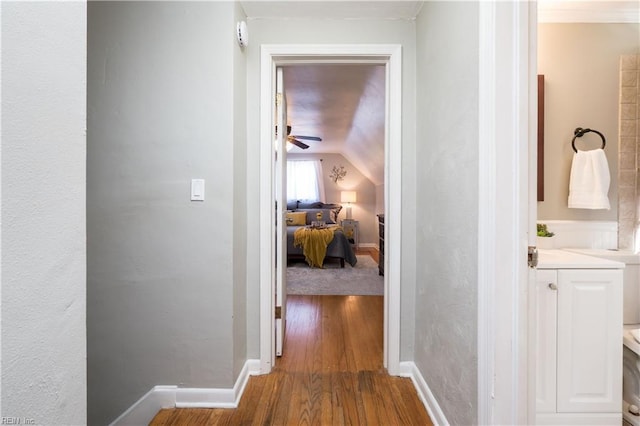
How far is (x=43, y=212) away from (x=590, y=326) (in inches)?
77.9

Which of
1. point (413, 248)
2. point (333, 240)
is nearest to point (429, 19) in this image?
point (413, 248)

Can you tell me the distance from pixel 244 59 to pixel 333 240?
3.53 metres

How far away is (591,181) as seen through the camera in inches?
69.9

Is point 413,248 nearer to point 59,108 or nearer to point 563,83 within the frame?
point 563,83

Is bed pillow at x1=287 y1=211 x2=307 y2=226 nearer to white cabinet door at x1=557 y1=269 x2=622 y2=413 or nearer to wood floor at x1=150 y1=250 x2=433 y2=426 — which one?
wood floor at x1=150 y1=250 x2=433 y2=426

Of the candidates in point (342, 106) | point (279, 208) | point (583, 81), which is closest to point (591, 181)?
point (583, 81)

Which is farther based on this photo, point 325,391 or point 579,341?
point 325,391

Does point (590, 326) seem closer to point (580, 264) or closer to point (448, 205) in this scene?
point (580, 264)

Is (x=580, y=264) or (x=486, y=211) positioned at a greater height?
(x=486, y=211)

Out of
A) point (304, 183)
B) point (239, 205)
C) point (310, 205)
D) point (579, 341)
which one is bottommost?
point (579, 341)

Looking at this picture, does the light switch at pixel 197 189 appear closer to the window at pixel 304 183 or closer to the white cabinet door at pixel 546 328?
the white cabinet door at pixel 546 328

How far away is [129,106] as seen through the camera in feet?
5.27

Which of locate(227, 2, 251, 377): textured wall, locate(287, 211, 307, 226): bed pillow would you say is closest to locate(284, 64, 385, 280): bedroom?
locate(227, 2, 251, 377): textured wall

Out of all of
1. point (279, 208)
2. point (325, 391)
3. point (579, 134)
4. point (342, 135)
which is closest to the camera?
point (325, 391)
